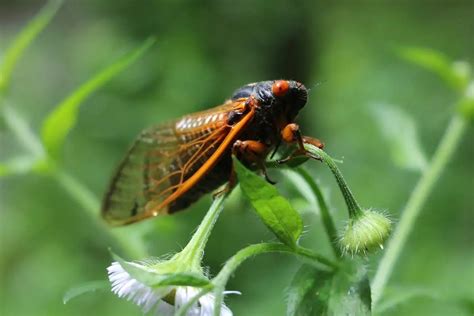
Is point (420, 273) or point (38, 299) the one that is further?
point (38, 299)

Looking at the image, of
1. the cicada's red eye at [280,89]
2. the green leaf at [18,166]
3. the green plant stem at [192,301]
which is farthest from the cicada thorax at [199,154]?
the green leaf at [18,166]

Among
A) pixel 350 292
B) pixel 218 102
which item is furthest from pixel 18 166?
pixel 218 102

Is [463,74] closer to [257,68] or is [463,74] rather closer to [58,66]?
[257,68]

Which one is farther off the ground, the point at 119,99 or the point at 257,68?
the point at 119,99

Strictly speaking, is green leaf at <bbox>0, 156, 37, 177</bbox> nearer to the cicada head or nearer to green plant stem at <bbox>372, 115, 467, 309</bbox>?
the cicada head

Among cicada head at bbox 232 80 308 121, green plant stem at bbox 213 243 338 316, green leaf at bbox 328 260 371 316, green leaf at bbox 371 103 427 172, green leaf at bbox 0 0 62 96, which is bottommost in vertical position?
green leaf at bbox 371 103 427 172

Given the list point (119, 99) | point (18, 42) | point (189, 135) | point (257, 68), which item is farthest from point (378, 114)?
point (257, 68)

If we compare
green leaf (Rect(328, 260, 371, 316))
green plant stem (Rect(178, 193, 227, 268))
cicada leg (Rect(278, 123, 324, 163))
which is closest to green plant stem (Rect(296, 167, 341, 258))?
cicada leg (Rect(278, 123, 324, 163))
